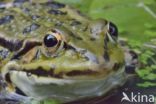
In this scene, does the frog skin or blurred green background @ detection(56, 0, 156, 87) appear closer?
the frog skin

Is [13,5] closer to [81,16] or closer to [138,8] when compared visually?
[81,16]

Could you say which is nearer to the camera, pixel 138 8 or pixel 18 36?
pixel 18 36

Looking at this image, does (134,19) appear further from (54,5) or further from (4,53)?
(4,53)

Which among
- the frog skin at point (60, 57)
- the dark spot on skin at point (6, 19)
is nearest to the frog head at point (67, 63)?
the frog skin at point (60, 57)

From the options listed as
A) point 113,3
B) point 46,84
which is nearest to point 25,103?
point 46,84

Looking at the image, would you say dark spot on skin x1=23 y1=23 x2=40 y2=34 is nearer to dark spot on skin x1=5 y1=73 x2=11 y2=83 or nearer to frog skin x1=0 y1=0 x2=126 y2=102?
frog skin x1=0 y1=0 x2=126 y2=102

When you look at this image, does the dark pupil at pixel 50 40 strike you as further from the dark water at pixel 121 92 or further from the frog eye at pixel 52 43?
the dark water at pixel 121 92

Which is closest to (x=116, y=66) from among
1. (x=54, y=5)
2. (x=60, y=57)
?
(x=60, y=57)

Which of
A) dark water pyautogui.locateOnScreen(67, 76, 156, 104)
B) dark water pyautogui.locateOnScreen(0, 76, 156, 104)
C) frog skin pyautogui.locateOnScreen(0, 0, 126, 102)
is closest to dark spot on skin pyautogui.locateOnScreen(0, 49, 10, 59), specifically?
frog skin pyautogui.locateOnScreen(0, 0, 126, 102)
